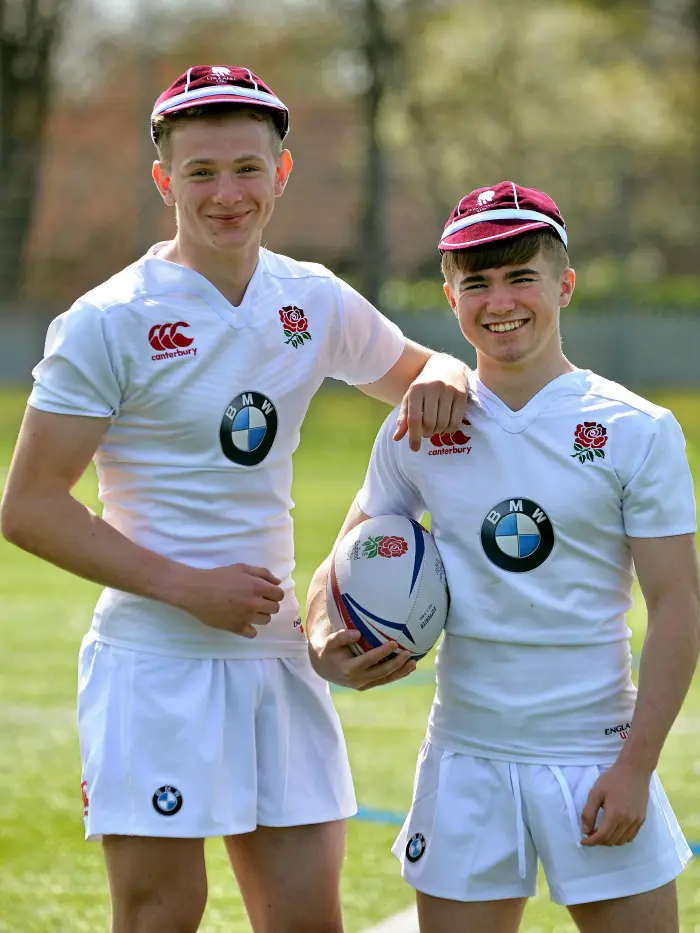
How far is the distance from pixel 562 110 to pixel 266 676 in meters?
34.2

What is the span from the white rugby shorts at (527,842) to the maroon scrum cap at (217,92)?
163 centimetres

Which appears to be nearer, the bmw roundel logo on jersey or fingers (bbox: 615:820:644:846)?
fingers (bbox: 615:820:644:846)

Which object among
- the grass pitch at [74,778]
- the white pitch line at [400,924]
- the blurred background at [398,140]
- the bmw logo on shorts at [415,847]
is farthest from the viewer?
the blurred background at [398,140]

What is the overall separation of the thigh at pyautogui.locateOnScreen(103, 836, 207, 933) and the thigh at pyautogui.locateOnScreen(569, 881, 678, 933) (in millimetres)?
933

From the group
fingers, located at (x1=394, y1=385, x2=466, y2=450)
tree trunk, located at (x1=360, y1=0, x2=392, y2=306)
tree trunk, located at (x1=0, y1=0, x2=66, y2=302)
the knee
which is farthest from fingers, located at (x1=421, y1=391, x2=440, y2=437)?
tree trunk, located at (x1=0, y1=0, x2=66, y2=302)

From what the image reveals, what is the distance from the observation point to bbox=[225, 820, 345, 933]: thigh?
3.42 meters

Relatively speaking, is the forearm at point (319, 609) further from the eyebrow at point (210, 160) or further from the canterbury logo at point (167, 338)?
the eyebrow at point (210, 160)

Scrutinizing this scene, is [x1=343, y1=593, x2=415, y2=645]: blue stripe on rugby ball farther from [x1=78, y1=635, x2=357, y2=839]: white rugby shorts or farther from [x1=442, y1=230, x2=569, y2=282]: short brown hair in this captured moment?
[x1=442, y1=230, x2=569, y2=282]: short brown hair

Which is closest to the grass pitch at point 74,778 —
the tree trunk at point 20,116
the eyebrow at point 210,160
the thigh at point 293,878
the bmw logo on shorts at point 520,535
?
the thigh at point 293,878

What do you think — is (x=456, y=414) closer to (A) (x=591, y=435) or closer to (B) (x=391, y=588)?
(A) (x=591, y=435)

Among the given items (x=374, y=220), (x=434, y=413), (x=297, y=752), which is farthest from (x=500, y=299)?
(x=374, y=220)

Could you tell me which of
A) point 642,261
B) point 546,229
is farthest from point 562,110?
point 546,229

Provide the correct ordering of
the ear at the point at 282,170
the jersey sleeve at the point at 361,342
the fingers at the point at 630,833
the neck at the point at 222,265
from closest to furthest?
1. the fingers at the point at 630,833
2. the neck at the point at 222,265
3. the ear at the point at 282,170
4. the jersey sleeve at the point at 361,342

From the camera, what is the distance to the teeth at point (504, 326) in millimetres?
3254
